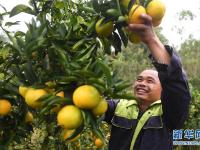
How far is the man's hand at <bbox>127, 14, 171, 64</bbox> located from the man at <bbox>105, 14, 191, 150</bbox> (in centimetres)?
10

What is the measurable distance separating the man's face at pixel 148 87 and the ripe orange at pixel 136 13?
4.24ft

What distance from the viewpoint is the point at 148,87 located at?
2703 millimetres

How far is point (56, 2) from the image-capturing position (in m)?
1.76

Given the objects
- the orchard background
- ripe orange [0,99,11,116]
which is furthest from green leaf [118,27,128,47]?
ripe orange [0,99,11,116]

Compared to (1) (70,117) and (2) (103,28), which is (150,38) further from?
(1) (70,117)

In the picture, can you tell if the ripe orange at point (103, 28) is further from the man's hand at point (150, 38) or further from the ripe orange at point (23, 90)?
the ripe orange at point (23, 90)

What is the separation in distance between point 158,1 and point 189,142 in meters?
5.22

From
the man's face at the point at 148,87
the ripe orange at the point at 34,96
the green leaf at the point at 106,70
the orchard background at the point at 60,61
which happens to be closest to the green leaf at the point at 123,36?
the orchard background at the point at 60,61

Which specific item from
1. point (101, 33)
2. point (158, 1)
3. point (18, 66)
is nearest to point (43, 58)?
point (18, 66)

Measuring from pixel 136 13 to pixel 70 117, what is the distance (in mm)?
448

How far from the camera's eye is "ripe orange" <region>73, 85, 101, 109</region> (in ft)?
4.17

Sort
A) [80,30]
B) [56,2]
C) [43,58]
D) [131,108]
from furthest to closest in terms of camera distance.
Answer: [131,108], [56,2], [80,30], [43,58]

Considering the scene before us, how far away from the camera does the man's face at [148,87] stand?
2.67m

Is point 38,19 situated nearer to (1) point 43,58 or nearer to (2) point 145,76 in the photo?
(1) point 43,58
